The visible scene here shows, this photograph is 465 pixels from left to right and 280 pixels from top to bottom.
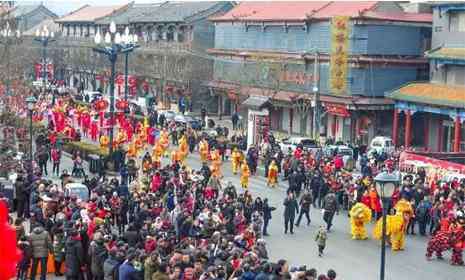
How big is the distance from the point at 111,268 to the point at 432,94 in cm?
3385

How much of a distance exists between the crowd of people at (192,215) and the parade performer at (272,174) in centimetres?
8

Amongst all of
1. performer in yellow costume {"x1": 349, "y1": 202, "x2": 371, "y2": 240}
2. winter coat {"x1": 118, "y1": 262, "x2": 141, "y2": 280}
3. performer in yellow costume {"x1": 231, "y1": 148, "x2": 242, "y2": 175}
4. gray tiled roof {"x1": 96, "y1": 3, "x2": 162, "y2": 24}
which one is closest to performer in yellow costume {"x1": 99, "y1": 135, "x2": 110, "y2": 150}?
performer in yellow costume {"x1": 231, "y1": 148, "x2": 242, "y2": 175}

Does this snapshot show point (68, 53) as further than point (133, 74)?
Yes

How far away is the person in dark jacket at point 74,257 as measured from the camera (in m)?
18.7

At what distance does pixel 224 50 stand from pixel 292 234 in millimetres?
40167

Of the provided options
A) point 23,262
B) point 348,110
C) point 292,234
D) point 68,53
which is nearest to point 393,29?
point 348,110

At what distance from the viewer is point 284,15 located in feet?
193

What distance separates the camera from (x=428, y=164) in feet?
120

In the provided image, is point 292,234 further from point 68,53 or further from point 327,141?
point 68,53

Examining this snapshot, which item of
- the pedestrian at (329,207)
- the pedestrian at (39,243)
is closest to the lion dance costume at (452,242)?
the pedestrian at (329,207)

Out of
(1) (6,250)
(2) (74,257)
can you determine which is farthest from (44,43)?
(1) (6,250)

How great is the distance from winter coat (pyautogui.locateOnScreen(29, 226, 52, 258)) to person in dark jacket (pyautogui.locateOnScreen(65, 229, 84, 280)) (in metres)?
0.48

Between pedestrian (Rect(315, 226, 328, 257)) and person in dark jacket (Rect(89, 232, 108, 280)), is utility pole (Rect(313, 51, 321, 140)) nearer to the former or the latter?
pedestrian (Rect(315, 226, 328, 257))

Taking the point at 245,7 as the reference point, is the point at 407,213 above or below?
below
